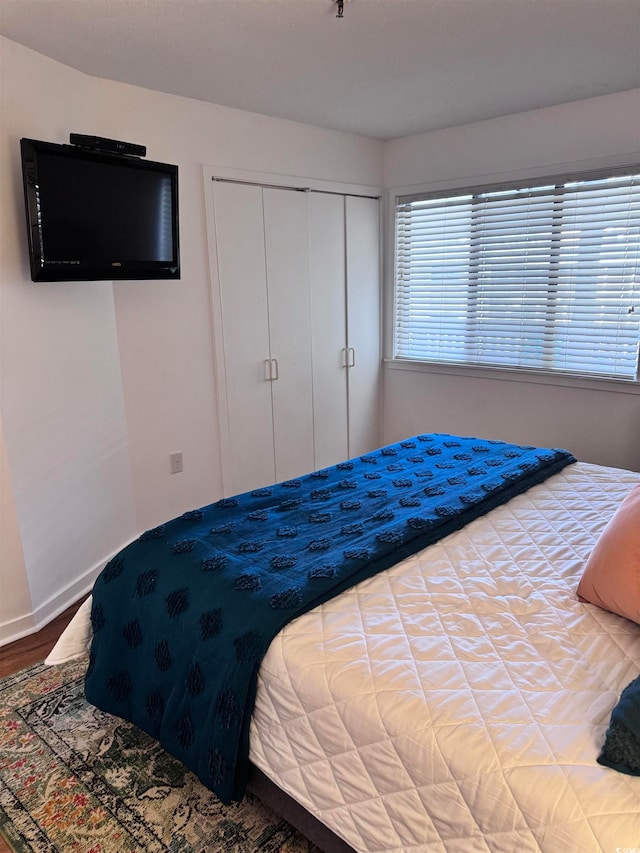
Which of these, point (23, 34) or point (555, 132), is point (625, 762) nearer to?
point (23, 34)

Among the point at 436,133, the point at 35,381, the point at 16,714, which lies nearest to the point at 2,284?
the point at 35,381

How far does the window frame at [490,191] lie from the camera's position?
339 centimetres

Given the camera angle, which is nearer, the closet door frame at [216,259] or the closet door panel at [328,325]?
the closet door frame at [216,259]

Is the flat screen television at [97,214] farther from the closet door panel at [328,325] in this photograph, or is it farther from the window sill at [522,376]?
the window sill at [522,376]

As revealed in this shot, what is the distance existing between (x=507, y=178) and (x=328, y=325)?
146cm

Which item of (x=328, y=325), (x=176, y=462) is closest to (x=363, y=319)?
(x=328, y=325)

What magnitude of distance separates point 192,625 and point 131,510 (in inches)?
72.9

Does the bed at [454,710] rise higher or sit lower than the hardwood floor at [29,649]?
higher

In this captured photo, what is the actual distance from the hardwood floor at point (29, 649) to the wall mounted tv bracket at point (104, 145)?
2123 mm

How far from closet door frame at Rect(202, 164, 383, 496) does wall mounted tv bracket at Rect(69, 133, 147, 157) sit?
0.67 meters

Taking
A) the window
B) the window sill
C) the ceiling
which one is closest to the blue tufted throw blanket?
the window sill

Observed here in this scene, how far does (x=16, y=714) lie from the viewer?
85.8 inches

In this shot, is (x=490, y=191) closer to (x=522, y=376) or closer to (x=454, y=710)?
(x=522, y=376)

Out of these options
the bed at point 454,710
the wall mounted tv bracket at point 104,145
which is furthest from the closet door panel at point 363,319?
the bed at point 454,710
